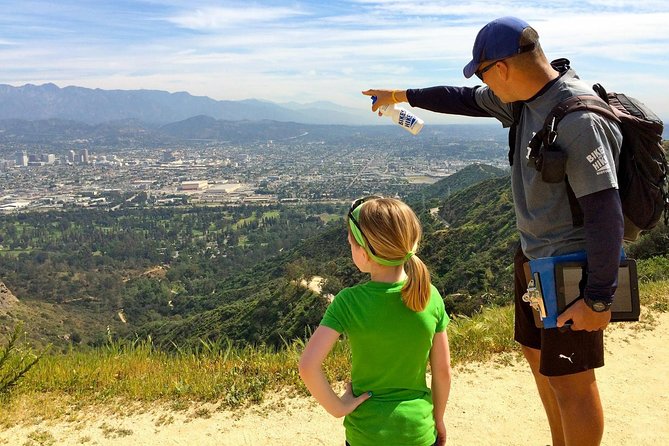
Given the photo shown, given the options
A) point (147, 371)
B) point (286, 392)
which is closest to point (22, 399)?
point (147, 371)

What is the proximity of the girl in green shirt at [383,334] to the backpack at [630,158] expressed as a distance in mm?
432

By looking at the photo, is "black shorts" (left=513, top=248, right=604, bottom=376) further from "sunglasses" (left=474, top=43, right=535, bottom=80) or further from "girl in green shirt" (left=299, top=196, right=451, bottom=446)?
"sunglasses" (left=474, top=43, right=535, bottom=80)

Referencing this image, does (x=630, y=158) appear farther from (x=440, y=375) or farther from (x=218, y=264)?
(x=218, y=264)

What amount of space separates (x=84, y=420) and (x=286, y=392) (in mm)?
1083

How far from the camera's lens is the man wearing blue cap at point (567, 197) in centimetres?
144

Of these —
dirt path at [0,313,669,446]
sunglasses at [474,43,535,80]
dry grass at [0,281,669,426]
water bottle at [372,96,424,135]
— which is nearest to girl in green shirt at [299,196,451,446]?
sunglasses at [474,43,535,80]

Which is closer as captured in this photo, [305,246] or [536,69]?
[536,69]

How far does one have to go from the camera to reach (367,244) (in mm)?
1471

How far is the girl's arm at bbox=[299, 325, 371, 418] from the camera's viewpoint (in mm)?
1411

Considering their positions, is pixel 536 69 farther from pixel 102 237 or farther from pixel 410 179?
pixel 410 179

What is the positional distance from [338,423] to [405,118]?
5.36ft

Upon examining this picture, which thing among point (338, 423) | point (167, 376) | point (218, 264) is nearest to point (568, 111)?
point (338, 423)

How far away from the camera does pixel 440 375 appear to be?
5.21 feet

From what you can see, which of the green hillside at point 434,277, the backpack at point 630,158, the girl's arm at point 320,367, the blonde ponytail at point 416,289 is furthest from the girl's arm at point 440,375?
the green hillside at point 434,277
